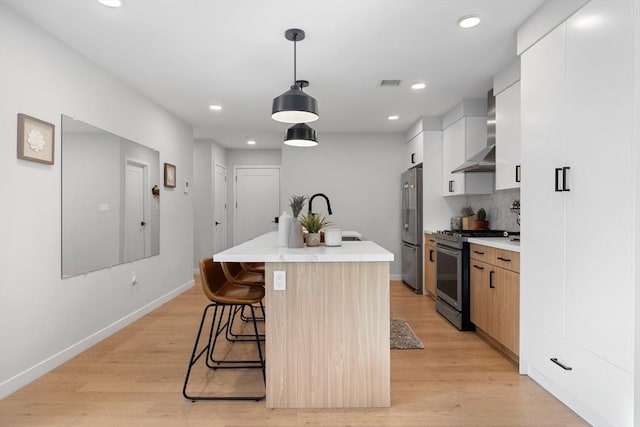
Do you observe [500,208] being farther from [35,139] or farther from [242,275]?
[35,139]

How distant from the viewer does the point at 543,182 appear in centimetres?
233

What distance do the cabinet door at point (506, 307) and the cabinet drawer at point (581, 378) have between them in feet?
0.72

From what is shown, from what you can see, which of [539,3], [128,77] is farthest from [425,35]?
[128,77]

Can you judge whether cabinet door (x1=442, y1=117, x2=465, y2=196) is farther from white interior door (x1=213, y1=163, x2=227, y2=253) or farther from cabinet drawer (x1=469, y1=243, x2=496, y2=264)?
white interior door (x1=213, y1=163, x2=227, y2=253)

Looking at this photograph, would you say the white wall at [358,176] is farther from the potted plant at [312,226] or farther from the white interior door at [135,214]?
the potted plant at [312,226]

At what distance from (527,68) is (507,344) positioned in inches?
78.6

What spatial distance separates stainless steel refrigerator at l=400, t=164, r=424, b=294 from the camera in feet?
17.4

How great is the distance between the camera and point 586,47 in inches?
76.7

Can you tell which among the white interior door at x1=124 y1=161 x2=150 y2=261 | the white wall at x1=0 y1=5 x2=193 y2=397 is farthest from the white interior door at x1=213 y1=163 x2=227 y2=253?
the white wall at x1=0 y1=5 x2=193 y2=397

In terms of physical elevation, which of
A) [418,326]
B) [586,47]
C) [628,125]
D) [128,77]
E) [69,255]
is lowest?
[418,326]

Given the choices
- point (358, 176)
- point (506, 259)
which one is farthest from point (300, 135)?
point (358, 176)

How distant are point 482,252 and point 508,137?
1.07 m

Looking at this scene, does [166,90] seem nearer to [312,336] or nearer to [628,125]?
[312,336]

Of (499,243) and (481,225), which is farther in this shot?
(481,225)
